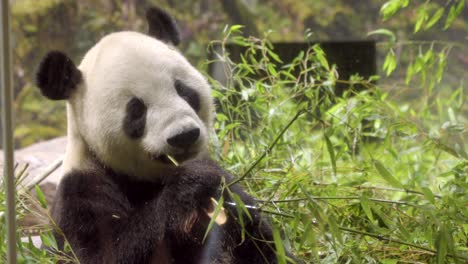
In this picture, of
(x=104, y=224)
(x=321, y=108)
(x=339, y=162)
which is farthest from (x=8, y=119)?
(x=339, y=162)

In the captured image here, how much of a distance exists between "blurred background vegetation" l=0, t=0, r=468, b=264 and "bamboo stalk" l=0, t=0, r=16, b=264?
8.3 inches

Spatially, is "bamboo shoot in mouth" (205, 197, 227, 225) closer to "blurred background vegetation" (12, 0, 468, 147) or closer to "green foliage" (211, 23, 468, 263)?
"green foliage" (211, 23, 468, 263)

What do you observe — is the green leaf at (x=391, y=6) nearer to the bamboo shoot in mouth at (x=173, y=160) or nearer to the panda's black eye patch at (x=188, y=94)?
the panda's black eye patch at (x=188, y=94)

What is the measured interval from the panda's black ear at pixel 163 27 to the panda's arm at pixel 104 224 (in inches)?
20.0

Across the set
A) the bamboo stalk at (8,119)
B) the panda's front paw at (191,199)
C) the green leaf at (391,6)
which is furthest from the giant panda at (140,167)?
the green leaf at (391,6)

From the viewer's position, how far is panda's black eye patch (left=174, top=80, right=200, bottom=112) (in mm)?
1680

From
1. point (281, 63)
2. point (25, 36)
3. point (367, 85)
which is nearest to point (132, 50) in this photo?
point (25, 36)

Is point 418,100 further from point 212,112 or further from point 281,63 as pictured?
point 212,112

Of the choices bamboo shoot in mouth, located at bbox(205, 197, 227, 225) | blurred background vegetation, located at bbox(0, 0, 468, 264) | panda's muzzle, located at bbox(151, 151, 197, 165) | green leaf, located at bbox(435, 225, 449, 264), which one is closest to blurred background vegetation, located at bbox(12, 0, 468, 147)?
blurred background vegetation, located at bbox(0, 0, 468, 264)

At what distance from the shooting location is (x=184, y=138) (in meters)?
1.50

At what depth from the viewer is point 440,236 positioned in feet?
4.51

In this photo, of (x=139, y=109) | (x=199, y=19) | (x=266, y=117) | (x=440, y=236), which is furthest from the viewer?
(x=266, y=117)

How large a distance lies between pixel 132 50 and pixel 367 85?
1.03m

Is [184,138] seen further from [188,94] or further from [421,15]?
[421,15]
